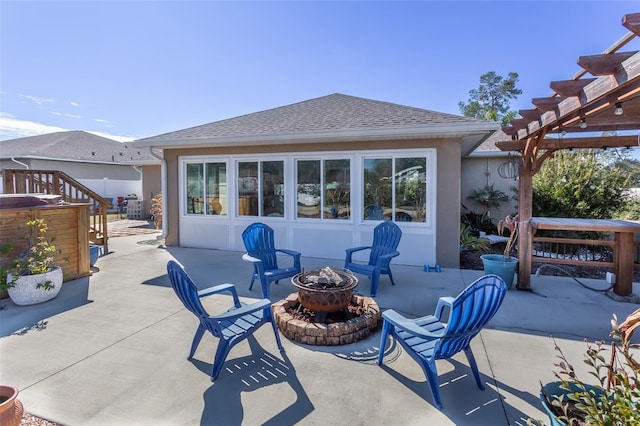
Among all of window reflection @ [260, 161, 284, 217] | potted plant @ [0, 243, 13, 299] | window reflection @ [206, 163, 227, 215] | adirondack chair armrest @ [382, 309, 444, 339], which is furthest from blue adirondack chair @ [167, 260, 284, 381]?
window reflection @ [206, 163, 227, 215]

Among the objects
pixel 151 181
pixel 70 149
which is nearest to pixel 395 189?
pixel 151 181

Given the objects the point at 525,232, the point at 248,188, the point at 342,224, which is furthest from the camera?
the point at 248,188

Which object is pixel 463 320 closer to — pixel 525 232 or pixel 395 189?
pixel 525 232

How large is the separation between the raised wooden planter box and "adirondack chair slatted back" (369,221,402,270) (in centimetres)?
512

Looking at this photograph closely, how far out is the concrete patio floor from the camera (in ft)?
7.79

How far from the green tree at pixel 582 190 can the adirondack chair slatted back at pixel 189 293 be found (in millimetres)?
8877

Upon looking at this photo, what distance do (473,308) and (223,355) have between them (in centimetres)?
208

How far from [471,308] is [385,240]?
314 cm

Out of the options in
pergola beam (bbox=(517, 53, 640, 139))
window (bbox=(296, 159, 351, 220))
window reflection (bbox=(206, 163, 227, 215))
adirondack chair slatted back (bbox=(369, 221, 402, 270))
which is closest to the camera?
pergola beam (bbox=(517, 53, 640, 139))

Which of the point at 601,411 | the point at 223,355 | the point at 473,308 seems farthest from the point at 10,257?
the point at 601,411

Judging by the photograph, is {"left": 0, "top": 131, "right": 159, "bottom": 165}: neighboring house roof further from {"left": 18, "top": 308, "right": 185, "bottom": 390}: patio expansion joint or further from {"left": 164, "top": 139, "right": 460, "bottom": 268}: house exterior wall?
{"left": 18, "top": 308, "right": 185, "bottom": 390}: patio expansion joint

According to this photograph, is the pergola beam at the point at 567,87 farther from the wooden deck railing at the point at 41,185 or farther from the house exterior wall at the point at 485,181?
the wooden deck railing at the point at 41,185

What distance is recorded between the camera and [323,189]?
7.37 m

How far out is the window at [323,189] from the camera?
7.19 m
